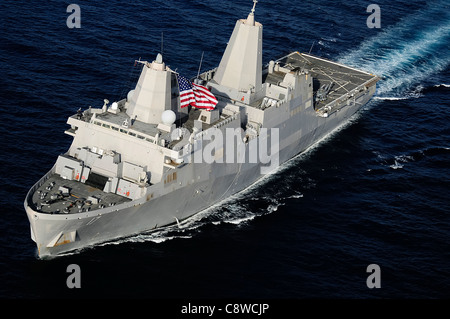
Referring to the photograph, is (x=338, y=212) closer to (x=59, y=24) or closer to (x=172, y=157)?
(x=172, y=157)

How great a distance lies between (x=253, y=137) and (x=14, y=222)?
19552 mm

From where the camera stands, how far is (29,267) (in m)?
42.4

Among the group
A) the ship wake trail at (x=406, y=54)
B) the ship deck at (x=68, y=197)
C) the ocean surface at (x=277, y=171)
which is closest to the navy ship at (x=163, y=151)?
the ship deck at (x=68, y=197)

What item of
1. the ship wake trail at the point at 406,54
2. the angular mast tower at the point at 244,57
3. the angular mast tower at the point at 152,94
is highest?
the ship wake trail at the point at 406,54

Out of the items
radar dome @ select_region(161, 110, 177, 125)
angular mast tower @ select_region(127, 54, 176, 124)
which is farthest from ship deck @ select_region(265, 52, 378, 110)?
radar dome @ select_region(161, 110, 177, 125)

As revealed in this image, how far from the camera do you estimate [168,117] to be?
4697 cm

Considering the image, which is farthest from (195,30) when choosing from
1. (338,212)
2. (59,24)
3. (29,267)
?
(29,267)

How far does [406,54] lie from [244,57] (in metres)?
Result: 32.3

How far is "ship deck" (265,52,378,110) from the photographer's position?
6644 centimetres

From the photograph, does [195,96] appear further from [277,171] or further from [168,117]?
[277,171]

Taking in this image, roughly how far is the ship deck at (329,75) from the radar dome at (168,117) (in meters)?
21.0

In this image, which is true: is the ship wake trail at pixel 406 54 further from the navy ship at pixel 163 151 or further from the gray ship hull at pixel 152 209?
the navy ship at pixel 163 151

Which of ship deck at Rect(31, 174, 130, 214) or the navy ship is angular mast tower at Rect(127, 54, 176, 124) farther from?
ship deck at Rect(31, 174, 130, 214)

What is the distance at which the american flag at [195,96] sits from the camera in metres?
48.0
